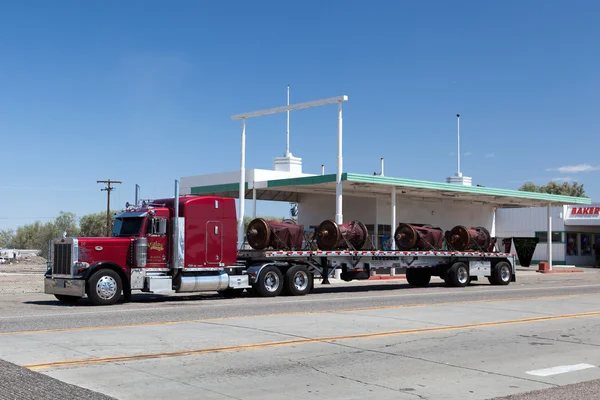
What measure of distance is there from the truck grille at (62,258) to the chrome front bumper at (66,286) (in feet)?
0.77

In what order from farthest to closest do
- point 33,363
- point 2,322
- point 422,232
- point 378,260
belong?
point 422,232, point 378,260, point 2,322, point 33,363

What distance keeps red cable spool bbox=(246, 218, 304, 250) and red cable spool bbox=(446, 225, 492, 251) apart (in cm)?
884

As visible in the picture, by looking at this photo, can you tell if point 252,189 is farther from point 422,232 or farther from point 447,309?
point 447,309

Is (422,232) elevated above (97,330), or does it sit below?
above

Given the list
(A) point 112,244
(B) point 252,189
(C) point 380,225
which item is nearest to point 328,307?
(A) point 112,244

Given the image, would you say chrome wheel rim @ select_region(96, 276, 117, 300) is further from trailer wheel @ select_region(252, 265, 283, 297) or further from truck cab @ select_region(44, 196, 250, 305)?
trailer wheel @ select_region(252, 265, 283, 297)

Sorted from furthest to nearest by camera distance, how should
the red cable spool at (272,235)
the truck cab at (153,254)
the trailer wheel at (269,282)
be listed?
the red cable spool at (272,235), the trailer wheel at (269,282), the truck cab at (153,254)

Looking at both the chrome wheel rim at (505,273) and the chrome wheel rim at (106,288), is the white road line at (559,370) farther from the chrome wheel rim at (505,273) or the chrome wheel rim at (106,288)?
the chrome wheel rim at (505,273)

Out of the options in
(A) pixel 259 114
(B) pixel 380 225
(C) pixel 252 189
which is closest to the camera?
(A) pixel 259 114

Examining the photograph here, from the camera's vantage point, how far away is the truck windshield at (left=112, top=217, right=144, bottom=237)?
20453mm

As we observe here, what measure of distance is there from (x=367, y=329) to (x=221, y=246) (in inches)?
349

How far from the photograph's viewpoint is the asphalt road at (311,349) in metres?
8.55

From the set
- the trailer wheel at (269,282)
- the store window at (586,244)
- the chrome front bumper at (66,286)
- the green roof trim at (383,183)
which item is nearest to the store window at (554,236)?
the store window at (586,244)

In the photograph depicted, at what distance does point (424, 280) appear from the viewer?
2947 centimetres
